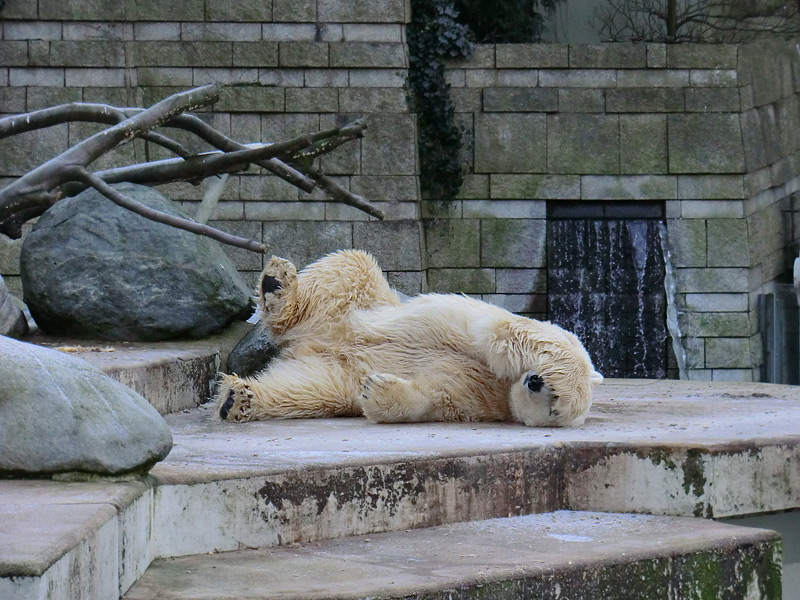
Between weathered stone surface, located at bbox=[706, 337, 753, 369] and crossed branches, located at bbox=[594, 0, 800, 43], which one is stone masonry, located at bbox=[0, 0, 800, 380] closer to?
weathered stone surface, located at bbox=[706, 337, 753, 369]

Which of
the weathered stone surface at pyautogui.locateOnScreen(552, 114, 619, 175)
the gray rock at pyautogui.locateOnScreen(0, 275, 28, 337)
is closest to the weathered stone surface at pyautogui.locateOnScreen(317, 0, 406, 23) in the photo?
the weathered stone surface at pyautogui.locateOnScreen(552, 114, 619, 175)

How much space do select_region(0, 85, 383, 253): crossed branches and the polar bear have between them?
1.91 ft

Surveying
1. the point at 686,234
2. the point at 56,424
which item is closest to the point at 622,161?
the point at 686,234

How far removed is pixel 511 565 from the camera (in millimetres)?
2547

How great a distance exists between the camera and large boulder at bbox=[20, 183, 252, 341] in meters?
4.94

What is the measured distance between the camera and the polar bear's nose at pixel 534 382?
3.68 meters

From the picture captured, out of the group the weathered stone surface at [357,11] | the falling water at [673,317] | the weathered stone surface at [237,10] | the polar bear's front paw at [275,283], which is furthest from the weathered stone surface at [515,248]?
the polar bear's front paw at [275,283]

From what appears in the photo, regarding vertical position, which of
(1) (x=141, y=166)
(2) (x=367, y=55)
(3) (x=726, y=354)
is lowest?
(3) (x=726, y=354)

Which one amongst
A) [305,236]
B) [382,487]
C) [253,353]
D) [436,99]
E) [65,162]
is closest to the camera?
[382,487]

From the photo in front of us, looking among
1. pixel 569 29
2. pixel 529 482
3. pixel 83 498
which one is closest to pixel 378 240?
pixel 569 29

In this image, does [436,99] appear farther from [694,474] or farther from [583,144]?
[694,474]

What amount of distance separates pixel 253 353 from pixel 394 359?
0.85 meters

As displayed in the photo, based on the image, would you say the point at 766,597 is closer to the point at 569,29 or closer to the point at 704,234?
the point at 704,234

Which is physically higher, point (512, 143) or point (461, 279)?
point (512, 143)
